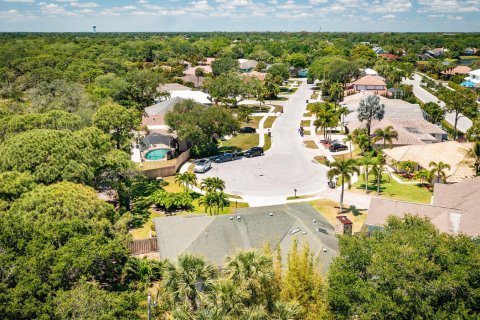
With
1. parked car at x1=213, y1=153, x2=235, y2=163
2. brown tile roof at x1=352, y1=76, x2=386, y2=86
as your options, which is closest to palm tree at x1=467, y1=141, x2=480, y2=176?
parked car at x1=213, y1=153, x2=235, y2=163

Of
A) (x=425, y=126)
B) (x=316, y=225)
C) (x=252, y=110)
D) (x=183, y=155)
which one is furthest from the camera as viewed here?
(x=252, y=110)

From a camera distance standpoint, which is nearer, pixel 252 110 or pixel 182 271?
pixel 182 271

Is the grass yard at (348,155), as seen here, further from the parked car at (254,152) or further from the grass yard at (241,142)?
the grass yard at (241,142)

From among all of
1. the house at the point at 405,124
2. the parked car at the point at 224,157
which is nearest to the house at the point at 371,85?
the house at the point at 405,124

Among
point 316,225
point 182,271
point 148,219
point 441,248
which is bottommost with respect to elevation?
point 148,219

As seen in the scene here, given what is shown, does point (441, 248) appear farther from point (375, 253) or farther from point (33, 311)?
point (33, 311)

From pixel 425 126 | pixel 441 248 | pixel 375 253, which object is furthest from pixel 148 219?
pixel 425 126

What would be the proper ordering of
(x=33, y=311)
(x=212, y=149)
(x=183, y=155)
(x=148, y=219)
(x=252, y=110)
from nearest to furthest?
(x=33, y=311), (x=148, y=219), (x=183, y=155), (x=212, y=149), (x=252, y=110)
